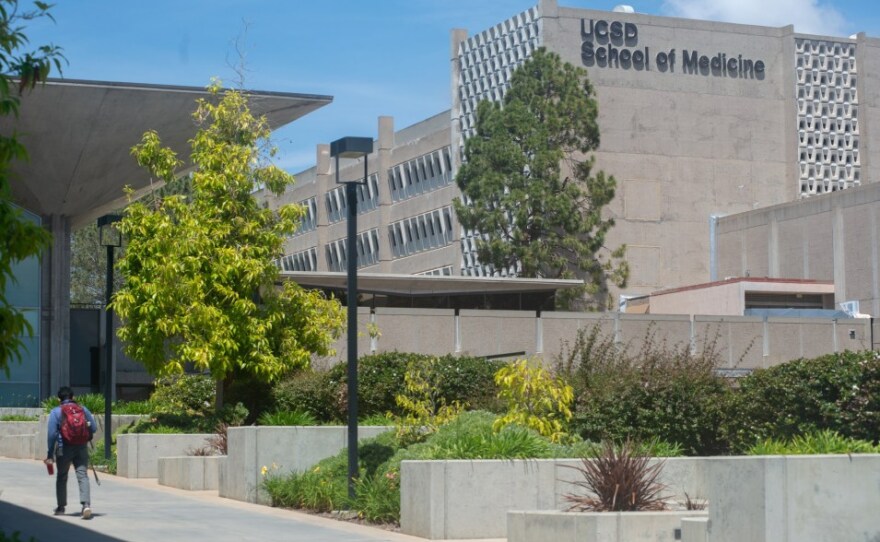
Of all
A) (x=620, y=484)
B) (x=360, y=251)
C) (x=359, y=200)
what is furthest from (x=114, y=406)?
(x=359, y=200)

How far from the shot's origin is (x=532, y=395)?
18875 millimetres

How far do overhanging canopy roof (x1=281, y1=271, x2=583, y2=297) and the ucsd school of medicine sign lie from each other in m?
30.3

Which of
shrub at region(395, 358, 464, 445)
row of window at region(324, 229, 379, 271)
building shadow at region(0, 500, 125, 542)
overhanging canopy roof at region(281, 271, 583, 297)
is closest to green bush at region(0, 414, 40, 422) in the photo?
overhanging canopy roof at region(281, 271, 583, 297)

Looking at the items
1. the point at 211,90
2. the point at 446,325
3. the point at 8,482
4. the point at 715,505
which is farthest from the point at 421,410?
the point at 446,325

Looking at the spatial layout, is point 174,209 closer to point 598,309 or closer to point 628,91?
point 598,309

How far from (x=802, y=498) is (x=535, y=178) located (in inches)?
1752

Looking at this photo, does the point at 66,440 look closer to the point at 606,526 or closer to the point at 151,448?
the point at 606,526

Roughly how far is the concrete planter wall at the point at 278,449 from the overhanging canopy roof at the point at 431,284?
1711 cm

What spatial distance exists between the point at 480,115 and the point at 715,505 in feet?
151

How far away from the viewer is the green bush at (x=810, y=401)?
19062 millimetres

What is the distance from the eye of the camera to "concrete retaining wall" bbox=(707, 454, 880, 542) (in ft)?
42.8

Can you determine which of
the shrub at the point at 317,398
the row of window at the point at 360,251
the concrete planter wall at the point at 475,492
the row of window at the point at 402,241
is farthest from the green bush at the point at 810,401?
the row of window at the point at 360,251

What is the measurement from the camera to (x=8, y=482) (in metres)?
23.7

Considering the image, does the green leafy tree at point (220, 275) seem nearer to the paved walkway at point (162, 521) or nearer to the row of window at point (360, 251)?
the paved walkway at point (162, 521)
